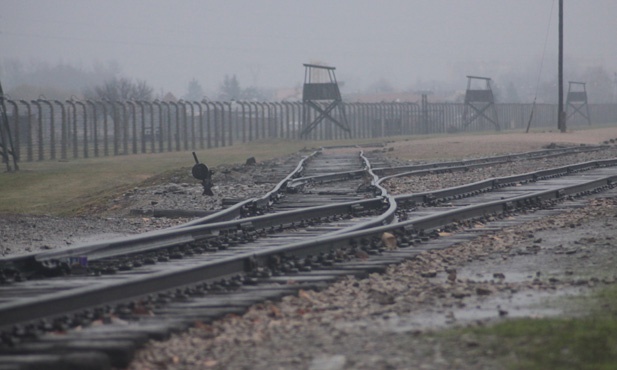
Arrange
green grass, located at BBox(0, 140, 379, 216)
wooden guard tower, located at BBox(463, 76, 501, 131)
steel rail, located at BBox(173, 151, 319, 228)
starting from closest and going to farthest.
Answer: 1. steel rail, located at BBox(173, 151, 319, 228)
2. green grass, located at BBox(0, 140, 379, 216)
3. wooden guard tower, located at BBox(463, 76, 501, 131)

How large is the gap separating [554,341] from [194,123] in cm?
4730

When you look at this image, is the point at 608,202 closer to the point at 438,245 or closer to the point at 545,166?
the point at 438,245

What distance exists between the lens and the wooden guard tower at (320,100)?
206 feet

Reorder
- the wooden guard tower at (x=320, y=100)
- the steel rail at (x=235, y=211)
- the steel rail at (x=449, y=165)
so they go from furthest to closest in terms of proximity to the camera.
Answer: the wooden guard tower at (x=320, y=100)
the steel rail at (x=449, y=165)
the steel rail at (x=235, y=211)

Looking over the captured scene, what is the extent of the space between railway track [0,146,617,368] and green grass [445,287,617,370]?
1.72m

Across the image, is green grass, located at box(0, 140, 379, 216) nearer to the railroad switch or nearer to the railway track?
the railroad switch

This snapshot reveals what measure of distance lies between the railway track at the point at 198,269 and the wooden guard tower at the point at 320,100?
153 feet

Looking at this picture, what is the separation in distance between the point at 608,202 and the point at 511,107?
80511 millimetres

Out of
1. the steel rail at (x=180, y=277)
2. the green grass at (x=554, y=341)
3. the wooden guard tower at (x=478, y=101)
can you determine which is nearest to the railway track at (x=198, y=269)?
the steel rail at (x=180, y=277)

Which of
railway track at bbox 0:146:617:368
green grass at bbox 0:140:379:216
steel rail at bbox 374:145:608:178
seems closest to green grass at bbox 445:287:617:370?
railway track at bbox 0:146:617:368

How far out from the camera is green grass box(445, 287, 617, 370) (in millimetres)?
5117

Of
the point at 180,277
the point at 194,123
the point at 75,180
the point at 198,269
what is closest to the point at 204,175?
the point at 75,180

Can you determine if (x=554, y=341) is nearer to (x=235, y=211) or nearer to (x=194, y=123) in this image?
(x=235, y=211)

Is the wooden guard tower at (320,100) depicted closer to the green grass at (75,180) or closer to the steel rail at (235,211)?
the green grass at (75,180)
